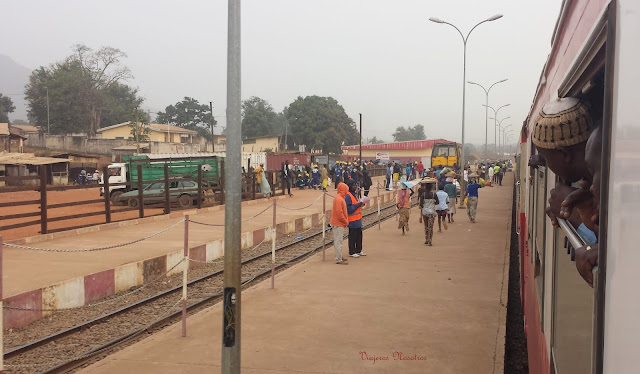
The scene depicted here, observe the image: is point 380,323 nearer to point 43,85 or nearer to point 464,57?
point 464,57

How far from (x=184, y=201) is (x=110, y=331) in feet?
49.5

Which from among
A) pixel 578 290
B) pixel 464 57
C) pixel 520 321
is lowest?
pixel 520 321

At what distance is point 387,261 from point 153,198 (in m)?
13.3

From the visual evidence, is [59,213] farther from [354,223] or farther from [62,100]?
[62,100]

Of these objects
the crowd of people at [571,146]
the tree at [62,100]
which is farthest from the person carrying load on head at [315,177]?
the tree at [62,100]

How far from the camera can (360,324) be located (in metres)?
6.96

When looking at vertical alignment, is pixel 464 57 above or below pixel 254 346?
above

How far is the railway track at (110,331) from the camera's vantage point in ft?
19.7

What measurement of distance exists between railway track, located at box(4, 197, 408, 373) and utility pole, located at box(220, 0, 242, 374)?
224cm

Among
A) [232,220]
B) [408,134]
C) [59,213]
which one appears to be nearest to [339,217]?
[232,220]

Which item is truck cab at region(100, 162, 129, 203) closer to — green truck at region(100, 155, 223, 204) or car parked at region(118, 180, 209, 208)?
green truck at region(100, 155, 223, 204)

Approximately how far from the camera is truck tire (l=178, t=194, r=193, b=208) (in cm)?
2197

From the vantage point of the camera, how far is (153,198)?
22.0 m

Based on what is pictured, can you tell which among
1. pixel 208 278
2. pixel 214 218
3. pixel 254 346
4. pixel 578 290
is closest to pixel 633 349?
pixel 578 290
